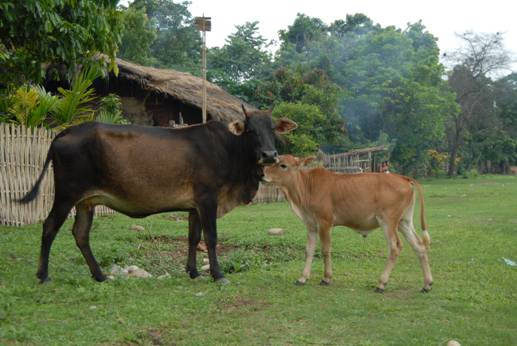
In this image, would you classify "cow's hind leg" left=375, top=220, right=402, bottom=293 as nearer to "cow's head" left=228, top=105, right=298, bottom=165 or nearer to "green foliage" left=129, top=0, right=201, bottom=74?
"cow's head" left=228, top=105, right=298, bottom=165

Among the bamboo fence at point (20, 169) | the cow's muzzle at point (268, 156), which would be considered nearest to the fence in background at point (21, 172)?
the bamboo fence at point (20, 169)

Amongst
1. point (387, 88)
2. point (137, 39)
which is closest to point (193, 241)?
point (137, 39)

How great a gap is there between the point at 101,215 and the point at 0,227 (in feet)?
10.8

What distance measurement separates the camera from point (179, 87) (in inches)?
823

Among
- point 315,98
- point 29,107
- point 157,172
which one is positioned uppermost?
point 315,98

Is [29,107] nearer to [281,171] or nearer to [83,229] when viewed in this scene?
[83,229]

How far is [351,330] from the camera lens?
560 centimetres

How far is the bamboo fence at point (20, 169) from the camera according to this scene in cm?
1172

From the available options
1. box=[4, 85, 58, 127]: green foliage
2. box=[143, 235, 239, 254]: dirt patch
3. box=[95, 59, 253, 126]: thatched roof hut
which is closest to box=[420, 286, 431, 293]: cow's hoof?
box=[143, 235, 239, 254]: dirt patch

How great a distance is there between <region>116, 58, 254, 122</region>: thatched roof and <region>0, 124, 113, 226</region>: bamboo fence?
24.2ft

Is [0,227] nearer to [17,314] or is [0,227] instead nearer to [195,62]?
[17,314]

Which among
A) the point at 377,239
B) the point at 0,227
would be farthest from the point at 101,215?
the point at 377,239

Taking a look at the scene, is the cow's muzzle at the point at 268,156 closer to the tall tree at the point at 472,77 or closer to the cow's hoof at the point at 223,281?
the cow's hoof at the point at 223,281

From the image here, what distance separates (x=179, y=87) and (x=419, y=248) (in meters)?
14.6
